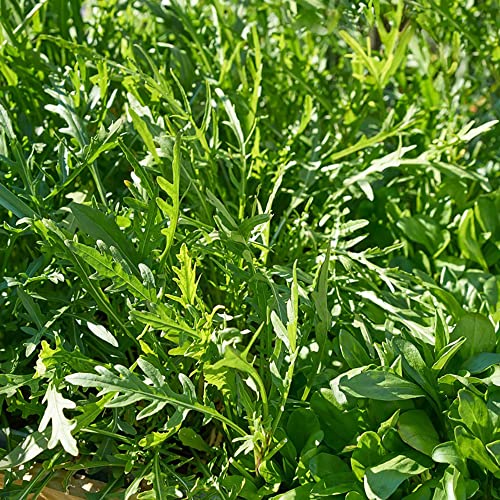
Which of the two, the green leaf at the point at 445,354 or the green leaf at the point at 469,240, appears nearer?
the green leaf at the point at 445,354

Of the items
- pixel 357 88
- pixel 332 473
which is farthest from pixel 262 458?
pixel 357 88

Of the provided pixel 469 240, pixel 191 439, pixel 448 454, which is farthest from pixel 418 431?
pixel 469 240

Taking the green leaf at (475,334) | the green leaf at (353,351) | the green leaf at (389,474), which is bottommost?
the green leaf at (389,474)

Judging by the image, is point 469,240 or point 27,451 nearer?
point 27,451

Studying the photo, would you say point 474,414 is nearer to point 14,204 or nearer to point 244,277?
point 244,277

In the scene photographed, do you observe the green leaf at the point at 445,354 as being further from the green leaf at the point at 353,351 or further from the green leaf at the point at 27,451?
the green leaf at the point at 27,451

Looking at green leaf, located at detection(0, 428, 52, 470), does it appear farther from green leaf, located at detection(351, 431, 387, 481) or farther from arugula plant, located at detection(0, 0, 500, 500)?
green leaf, located at detection(351, 431, 387, 481)

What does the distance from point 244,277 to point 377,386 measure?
0.10 m

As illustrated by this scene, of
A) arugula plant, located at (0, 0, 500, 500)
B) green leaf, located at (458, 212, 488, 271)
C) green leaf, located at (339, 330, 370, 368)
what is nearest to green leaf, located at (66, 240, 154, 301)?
arugula plant, located at (0, 0, 500, 500)

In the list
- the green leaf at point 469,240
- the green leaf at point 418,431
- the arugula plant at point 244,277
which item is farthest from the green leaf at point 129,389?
the green leaf at point 469,240

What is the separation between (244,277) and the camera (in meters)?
0.45

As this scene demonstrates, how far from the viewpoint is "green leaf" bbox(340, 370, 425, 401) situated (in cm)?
40

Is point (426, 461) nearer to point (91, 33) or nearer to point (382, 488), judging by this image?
point (382, 488)

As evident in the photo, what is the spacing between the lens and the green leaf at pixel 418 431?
395 millimetres
